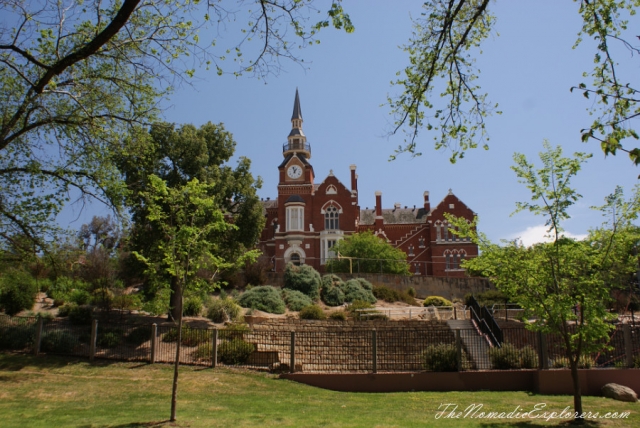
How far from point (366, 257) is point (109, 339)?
36.8 m

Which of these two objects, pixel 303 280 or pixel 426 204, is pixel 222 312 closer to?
pixel 303 280

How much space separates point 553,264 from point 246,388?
8.75m

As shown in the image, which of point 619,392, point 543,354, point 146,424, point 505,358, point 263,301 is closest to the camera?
point 146,424

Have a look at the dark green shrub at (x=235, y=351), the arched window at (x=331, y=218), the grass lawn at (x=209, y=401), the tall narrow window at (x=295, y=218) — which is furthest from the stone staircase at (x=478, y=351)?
the arched window at (x=331, y=218)

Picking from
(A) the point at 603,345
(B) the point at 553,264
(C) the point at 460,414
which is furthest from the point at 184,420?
(A) the point at 603,345

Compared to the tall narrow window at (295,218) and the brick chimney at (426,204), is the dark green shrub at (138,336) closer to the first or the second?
the tall narrow window at (295,218)

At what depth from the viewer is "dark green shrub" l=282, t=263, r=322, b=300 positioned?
38.0 meters

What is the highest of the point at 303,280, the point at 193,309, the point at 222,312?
the point at 303,280

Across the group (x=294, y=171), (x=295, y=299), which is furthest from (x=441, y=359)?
(x=294, y=171)

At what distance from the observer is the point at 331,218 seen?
60219 mm

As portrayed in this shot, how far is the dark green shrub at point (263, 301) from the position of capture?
101ft

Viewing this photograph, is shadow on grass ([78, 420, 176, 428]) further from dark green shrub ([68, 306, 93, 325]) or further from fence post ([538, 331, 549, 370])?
dark green shrub ([68, 306, 93, 325])

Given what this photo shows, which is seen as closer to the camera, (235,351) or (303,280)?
(235,351)

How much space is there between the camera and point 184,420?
10.3 m
